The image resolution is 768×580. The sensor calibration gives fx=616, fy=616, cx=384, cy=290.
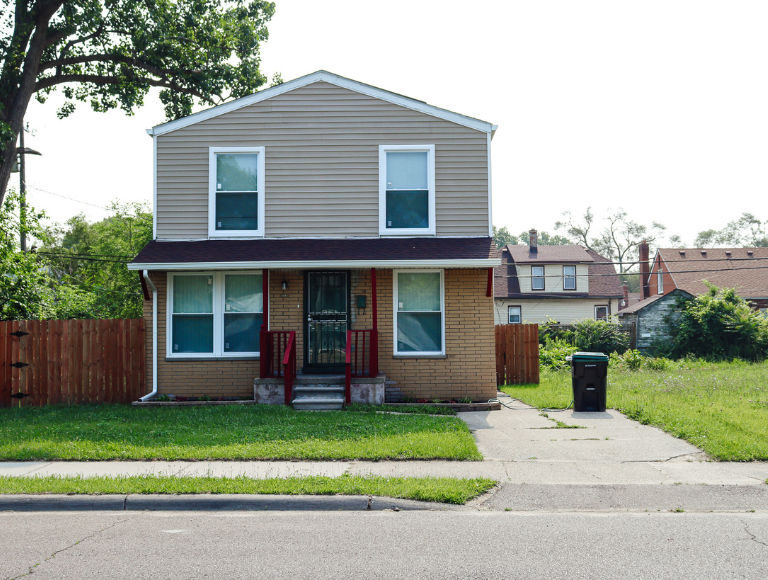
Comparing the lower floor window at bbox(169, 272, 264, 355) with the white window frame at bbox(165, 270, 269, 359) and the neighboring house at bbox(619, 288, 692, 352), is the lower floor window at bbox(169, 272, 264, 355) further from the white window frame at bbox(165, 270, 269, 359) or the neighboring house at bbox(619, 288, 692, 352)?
the neighboring house at bbox(619, 288, 692, 352)

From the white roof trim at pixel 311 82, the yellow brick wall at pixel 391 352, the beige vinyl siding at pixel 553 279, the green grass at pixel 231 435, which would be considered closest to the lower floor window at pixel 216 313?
the yellow brick wall at pixel 391 352

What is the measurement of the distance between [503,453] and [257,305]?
651 cm

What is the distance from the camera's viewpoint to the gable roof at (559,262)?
35.4m

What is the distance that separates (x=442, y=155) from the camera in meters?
12.5

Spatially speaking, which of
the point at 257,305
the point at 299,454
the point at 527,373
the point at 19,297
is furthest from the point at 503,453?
the point at 19,297

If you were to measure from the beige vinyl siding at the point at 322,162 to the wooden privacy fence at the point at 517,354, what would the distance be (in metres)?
4.69

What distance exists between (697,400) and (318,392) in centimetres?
731

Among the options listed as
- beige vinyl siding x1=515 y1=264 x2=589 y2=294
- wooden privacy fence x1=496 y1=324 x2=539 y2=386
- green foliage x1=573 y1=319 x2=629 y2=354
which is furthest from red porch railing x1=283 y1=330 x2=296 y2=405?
beige vinyl siding x1=515 y1=264 x2=589 y2=294

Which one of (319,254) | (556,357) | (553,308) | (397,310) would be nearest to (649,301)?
(553,308)

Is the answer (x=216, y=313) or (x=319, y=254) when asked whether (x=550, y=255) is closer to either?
(x=319, y=254)

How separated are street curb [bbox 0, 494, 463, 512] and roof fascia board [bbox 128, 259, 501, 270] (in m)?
6.11

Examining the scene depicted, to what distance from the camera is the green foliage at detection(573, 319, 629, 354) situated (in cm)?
2483

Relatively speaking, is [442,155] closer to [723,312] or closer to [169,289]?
[169,289]

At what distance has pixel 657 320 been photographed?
26.7 m
